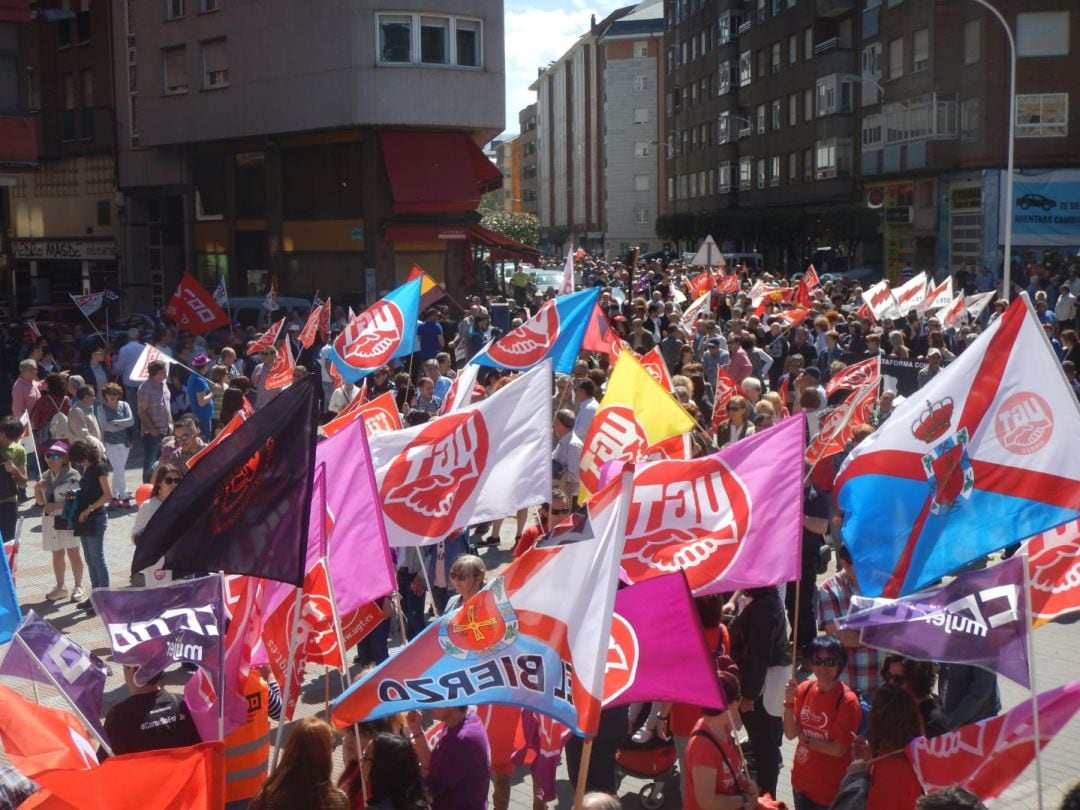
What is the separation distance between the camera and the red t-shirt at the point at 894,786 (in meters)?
5.32

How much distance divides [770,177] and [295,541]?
61900 mm

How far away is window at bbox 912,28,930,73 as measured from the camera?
45969mm

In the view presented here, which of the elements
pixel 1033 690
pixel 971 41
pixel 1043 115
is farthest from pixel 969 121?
pixel 1033 690

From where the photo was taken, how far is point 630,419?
10.0m

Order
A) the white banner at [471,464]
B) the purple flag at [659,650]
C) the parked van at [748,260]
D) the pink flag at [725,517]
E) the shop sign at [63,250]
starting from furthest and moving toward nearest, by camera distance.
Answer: the parked van at [748,260] < the shop sign at [63,250] < the white banner at [471,464] < the pink flag at [725,517] < the purple flag at [659,650]

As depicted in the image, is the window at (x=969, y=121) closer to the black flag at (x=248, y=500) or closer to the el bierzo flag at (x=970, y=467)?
the el bierzo flag at (x=970, y=467)

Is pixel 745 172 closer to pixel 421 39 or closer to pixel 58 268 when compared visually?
pixel 58 268

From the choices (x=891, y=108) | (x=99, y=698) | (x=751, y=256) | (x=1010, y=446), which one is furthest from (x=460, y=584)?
(x=751, y=256)

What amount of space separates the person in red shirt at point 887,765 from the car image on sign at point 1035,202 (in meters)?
40.6

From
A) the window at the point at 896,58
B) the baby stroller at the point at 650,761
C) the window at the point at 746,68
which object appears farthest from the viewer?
the window at the point at 746,68

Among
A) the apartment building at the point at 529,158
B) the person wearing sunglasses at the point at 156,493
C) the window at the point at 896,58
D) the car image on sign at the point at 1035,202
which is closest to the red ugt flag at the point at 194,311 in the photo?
the person wearing sunglasses at the point at 156,493

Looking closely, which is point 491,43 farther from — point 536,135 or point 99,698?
point 536,135

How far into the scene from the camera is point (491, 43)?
36.2 metres

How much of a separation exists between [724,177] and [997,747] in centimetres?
6932
